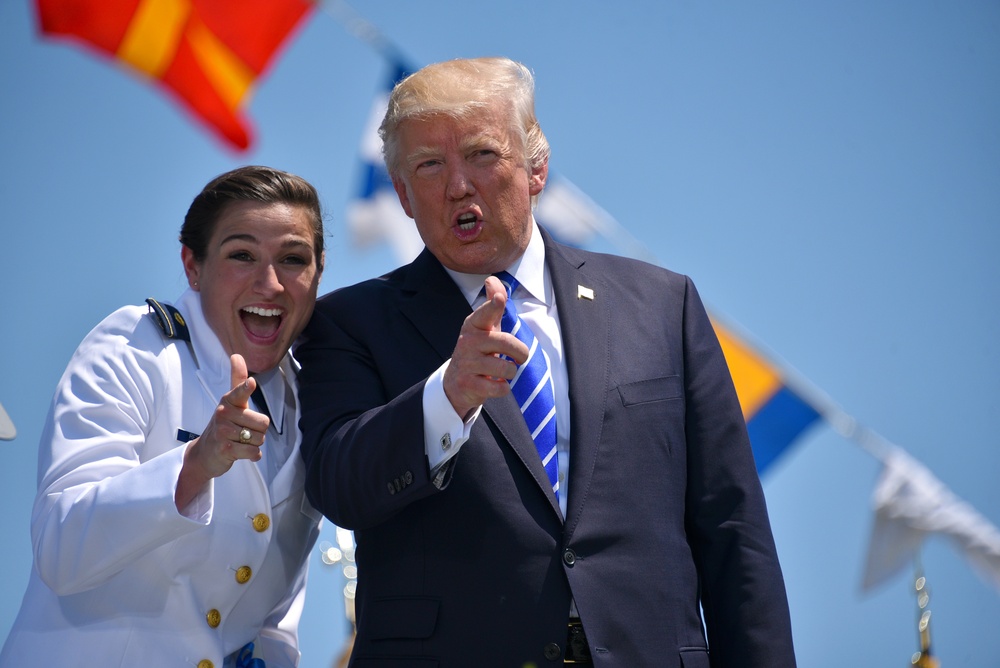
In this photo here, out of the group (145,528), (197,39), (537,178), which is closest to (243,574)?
(145,528)

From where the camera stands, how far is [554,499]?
2.46 m

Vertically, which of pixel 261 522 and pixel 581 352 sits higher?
pixel 581 352

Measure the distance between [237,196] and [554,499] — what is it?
1130 millimetres

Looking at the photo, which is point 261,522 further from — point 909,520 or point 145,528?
point 909,520

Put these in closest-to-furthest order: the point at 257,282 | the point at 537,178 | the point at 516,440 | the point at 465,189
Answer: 1. the point at 516,440
2. the point at 465,189
3. the point at 257,282
4. the point at 537,178

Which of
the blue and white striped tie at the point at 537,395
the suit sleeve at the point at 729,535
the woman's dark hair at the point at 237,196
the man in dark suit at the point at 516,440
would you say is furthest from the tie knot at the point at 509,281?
the woman's dark hair at the point at 237,196

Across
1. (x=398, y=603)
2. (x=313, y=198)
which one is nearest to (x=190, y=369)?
(x=313, y=198)

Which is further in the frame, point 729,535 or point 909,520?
point 909,520

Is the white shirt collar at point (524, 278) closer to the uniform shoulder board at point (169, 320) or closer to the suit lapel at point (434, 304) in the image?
the suit lapel at point (434, 304)

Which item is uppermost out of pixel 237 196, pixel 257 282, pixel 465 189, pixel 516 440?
pixel 237 196

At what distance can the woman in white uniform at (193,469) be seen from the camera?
7.82 feet

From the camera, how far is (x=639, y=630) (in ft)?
7.95

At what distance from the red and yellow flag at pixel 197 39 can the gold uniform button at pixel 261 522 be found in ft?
9.07

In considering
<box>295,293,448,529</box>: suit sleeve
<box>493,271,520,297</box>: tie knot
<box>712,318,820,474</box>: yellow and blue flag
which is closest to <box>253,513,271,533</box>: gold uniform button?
<box>295,293,448,529</box>: suit sleeve
